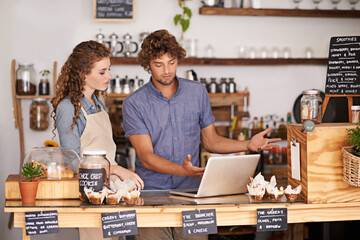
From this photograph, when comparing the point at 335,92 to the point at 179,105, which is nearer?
the point at 335,92

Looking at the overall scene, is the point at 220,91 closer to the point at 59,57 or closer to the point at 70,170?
the point at 59,57

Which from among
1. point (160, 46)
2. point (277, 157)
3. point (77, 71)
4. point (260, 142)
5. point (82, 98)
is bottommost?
point (277, 157)

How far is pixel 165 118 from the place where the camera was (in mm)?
2709

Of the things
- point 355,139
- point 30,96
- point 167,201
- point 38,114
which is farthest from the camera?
point 38,114

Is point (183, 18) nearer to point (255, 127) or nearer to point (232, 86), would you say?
point (232, 86)

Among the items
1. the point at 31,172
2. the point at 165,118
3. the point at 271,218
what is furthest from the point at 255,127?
the point at 31,172

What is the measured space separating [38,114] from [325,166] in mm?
3472

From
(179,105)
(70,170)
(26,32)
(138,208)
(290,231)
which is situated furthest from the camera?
(26,32)

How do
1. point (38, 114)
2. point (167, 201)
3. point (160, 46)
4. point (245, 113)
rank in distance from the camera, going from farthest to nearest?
point (245, 113), point (38, 114), point (160, 46), point (167, 201)

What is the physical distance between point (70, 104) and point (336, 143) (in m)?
1.34

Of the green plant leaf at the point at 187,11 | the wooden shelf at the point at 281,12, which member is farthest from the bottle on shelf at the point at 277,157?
the green plant leaf at the point at 187,11

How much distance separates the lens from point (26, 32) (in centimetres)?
500

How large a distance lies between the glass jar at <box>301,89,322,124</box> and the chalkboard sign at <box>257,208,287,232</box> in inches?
17.5

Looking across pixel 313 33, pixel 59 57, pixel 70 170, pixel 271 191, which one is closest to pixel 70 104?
pixel 70 170
